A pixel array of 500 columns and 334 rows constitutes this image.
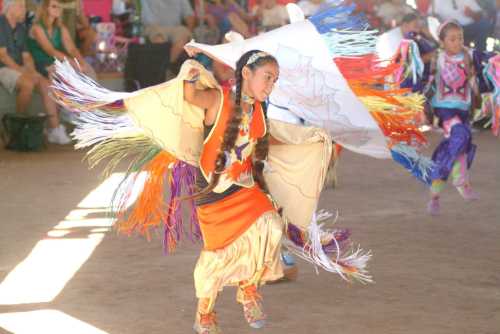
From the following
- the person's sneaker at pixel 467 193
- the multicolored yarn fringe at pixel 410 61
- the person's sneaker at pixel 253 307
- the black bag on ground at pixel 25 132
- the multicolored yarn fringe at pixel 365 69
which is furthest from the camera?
the black bag on ground at pixel 25 132

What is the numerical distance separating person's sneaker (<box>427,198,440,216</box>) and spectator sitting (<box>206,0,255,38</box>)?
5918mm

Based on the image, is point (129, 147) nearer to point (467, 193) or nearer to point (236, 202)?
point (236, 202)

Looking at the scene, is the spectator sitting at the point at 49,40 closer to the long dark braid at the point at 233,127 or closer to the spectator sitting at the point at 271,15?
the spectator sitting at the point at 271,15

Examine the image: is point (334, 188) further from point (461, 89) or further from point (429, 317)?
point (429, 317)

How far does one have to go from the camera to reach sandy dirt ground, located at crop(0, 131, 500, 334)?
A: 467 centimetres

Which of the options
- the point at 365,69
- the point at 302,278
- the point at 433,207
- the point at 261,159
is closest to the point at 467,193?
the point at 433,207

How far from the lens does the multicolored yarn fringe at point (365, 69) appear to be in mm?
4980

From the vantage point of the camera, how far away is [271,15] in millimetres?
12789

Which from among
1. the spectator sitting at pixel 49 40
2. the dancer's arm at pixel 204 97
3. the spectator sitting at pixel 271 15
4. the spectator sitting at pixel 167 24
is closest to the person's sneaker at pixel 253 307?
the dancer's arm at pixel 204 97

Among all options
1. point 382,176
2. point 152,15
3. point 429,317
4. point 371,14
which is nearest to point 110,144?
point 429,317

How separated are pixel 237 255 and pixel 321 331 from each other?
0.45 metres

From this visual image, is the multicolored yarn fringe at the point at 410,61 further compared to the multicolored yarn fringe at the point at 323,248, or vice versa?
the multicolored yarn fringe at the point at 410,61

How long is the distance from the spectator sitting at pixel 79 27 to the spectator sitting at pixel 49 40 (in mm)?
417

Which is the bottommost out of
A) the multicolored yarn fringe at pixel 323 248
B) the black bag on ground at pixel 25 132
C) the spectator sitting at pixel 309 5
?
the black bag on ground at pixel 25 132
